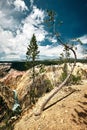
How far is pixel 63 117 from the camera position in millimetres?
15805

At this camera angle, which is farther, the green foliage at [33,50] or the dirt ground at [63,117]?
the green foliage at [33,50]

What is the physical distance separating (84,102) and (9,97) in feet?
63.9

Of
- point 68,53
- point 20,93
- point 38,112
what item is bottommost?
point 20,93

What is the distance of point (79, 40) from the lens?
19.7 metres

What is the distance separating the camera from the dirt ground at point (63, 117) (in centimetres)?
1482

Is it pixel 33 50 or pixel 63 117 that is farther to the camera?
pixel 33 50

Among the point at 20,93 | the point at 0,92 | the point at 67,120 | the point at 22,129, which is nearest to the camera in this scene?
the point at 67,120

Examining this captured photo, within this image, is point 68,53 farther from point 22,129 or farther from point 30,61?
point 22,129

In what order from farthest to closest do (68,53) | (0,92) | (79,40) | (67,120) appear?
(68,53)
(0,92)
(79,40)
(67,120)

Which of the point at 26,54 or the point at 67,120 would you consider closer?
the point at 67,120

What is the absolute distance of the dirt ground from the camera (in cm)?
1482

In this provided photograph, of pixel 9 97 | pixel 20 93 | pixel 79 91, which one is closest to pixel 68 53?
pixel 20 93

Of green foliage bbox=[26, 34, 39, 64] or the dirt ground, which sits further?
green foliage bbox=[26, 34, 39, 64]

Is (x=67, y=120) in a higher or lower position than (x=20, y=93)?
higher
